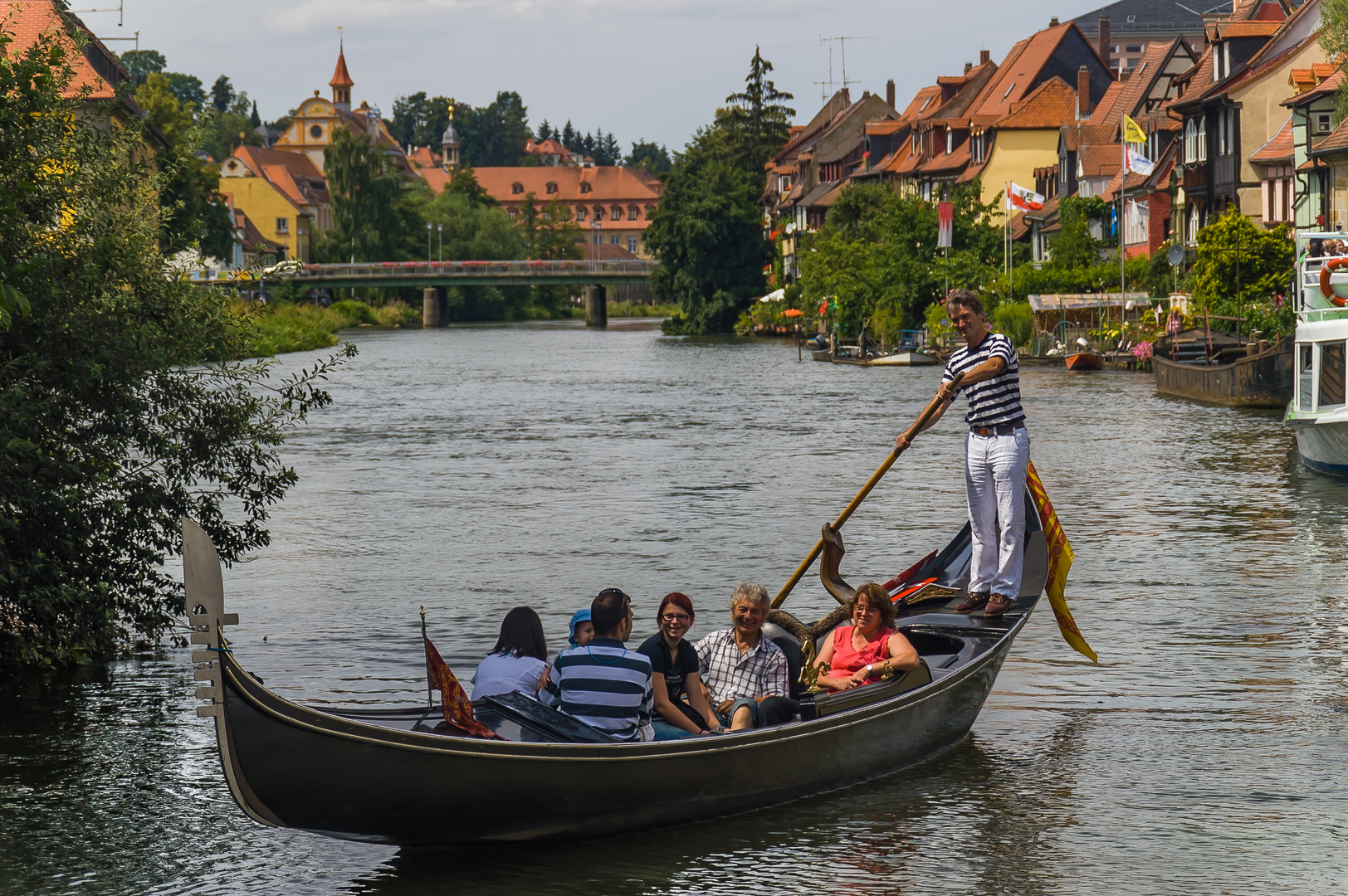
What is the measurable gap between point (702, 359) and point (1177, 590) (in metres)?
50.8

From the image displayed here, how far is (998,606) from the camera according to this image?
35.5 feet

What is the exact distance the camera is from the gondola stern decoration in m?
7.54

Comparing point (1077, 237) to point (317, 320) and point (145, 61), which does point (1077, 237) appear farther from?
point (145, 61)

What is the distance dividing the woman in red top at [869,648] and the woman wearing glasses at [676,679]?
3.38 ft

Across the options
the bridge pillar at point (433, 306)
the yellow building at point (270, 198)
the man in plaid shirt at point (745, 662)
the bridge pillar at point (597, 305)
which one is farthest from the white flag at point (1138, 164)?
the yellow building at point (270, 198)

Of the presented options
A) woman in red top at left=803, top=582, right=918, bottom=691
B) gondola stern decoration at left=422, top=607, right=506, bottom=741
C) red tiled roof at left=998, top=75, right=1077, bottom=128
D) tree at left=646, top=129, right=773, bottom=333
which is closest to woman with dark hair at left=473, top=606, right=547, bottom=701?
gondola stern decoration at left=422, top=607, right=506, bottom=741

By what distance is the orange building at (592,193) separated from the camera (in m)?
195

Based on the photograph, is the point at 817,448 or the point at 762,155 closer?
the point at 817,448

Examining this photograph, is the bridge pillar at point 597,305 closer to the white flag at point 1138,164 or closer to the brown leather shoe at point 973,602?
the white flag at point 1138,164

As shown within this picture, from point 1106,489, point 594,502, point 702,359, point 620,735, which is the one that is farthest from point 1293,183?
point 620,735

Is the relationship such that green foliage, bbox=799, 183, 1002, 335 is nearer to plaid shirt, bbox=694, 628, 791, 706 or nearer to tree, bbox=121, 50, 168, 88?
plaid shirt, bbox=694, 628, 791, 706

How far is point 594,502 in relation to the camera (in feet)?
74.8

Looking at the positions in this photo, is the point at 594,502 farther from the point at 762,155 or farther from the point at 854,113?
the point at 762,155

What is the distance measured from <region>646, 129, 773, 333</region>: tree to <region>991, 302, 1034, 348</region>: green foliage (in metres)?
40.0
